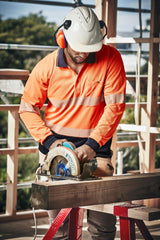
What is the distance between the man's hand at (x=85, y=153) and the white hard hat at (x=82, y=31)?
0.64 meters

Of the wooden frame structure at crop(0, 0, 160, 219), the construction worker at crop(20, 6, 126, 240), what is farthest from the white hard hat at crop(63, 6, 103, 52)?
the wooden frame structure at crop(0, 0, 160, 219)

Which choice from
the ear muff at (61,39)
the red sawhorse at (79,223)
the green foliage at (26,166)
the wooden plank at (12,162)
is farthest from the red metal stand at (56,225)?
the green foliage at (26,166)

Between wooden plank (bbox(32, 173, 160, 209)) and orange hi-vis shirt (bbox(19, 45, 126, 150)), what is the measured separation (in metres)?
0.45

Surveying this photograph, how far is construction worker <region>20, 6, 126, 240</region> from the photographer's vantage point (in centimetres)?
361

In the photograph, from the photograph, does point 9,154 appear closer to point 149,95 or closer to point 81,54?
point 149,95

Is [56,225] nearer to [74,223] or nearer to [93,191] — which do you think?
[74,223]

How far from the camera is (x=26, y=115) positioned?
12.1 feet

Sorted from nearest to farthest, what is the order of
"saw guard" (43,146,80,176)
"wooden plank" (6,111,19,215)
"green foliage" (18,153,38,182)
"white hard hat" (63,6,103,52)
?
"saw guard" (43,146,80,176)
"white hard hat" (63,6,103,52)
"wooden plank" (6,111,19,215)
"green foliage" (18,153,38,182)

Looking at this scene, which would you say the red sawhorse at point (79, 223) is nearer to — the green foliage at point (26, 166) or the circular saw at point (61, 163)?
the circular saw at point (61, 163)

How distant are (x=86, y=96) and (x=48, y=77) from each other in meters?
0.29

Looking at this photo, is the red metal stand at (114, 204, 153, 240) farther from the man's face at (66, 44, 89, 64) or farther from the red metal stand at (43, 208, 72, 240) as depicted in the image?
the man's face at (66, 44, 89, 64)

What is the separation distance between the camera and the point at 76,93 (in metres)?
3.67

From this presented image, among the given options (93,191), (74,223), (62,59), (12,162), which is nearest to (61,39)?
(62,59)

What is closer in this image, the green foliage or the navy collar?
the navy collar
